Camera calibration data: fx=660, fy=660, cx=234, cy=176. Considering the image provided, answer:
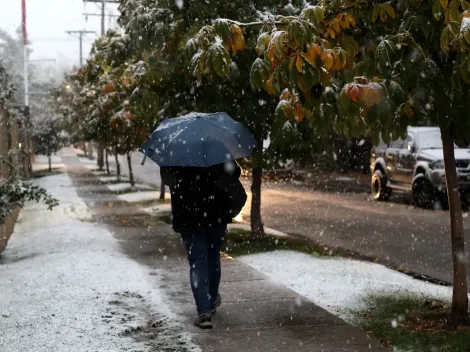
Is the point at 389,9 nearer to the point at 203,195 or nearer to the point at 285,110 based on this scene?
the point at 285,110

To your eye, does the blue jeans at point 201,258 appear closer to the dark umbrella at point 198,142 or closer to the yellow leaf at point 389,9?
the dark umbrella at point 198,142

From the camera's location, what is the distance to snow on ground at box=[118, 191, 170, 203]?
20.4 meters

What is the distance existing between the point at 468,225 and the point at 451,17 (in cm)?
970

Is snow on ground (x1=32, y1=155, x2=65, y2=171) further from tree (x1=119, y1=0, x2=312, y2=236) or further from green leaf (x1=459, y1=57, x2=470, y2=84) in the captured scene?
green leaf (x1=459, y1=57, x2=470, y2=84)

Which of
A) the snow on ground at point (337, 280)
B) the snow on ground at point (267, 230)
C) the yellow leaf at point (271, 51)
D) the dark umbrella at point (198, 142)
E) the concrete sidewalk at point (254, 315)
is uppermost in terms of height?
the yellow leaf at point (271, 51)

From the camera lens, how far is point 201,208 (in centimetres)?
596

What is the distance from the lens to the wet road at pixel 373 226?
10281mm

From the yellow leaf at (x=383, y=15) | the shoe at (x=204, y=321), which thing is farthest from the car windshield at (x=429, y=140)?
the shoe at (x=204, y=321)

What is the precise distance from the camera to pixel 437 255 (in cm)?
1038

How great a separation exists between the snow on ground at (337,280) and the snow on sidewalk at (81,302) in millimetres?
1670

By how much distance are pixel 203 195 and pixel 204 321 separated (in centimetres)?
114

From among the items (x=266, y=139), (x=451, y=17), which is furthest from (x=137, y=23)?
(x=451, y=17)

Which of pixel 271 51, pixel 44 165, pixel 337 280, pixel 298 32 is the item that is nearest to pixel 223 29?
pixel 271 51

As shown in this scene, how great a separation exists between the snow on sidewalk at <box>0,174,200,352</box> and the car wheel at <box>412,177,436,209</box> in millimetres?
8952
